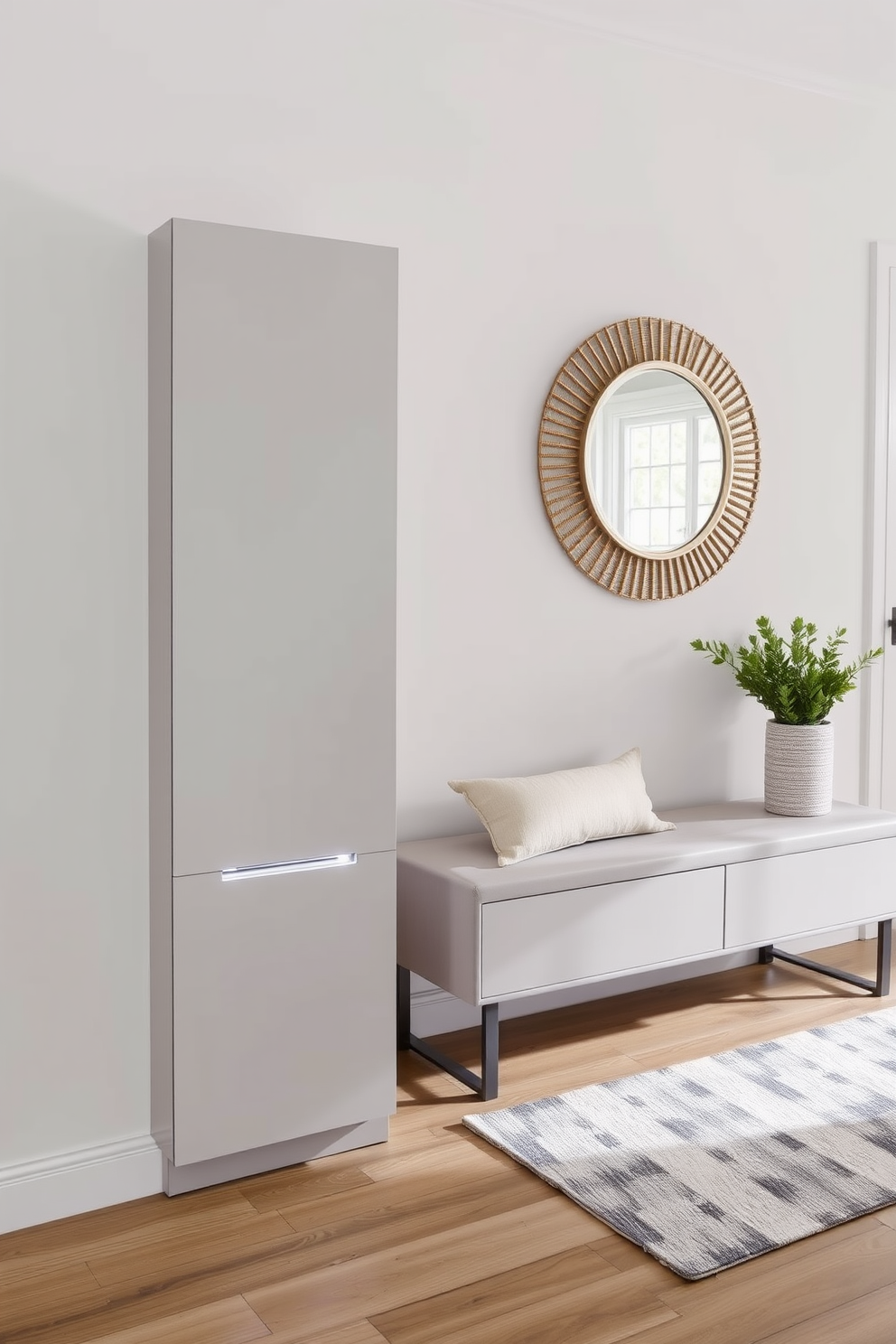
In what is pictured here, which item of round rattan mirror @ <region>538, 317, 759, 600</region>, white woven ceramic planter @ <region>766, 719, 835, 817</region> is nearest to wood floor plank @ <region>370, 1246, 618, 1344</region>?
white woven ceramic planter @ <region>766, 719, 835, 817</region>

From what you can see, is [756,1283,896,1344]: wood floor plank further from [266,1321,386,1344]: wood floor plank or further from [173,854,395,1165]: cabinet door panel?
[173,854,395,1165]: cabinet door panel

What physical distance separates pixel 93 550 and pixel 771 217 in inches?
94.1

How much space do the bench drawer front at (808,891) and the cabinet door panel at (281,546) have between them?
3.72ft

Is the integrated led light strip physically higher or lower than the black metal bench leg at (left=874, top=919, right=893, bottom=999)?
higher

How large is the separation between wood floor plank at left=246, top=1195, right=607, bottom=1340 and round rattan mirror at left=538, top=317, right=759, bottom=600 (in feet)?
5.66

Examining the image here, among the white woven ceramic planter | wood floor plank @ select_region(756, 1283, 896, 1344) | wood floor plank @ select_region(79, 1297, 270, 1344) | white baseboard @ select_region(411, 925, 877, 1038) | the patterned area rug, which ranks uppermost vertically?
the white woven ceramic planter

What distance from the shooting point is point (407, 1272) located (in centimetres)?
216

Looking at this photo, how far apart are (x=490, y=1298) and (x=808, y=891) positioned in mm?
1602

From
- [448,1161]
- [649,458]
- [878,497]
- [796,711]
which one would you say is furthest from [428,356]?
[448,1161]

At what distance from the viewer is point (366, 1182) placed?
2479 millimetres

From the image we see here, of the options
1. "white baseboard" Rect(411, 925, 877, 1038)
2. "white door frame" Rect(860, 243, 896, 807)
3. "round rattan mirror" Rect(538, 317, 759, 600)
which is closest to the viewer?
"white baseboard" Rect(411, 925, 877, 1038)

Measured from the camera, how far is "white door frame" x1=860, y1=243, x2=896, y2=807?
3.91 m

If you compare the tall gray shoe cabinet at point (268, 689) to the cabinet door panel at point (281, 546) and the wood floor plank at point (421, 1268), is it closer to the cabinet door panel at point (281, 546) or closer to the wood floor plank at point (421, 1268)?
the cabinet door panel at point (281, 546)

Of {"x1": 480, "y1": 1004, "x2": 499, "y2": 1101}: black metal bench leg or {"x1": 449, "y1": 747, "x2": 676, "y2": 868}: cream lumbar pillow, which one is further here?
{"x1": 449, "y1": 747, "x2": 676, "y2": 868}: cream lumbar pillow
